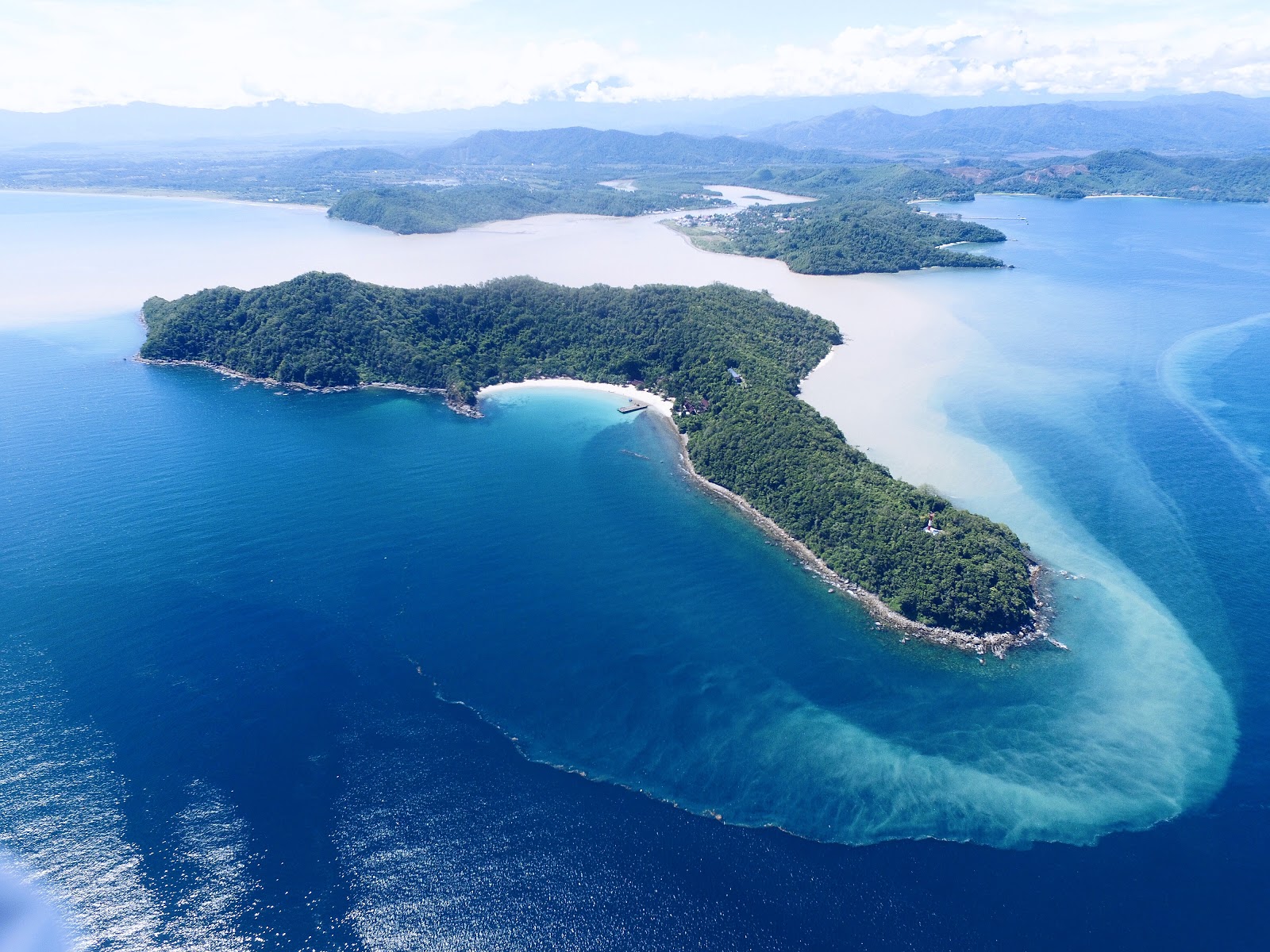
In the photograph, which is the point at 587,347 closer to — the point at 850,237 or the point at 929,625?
the point at 929,625

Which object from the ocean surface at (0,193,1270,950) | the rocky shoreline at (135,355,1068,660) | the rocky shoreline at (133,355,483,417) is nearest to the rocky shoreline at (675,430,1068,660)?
the rocky shoreline at (135,355,1068,660)

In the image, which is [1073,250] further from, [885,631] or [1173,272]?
[885,631]

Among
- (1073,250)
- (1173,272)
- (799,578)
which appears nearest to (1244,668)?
(799,578)

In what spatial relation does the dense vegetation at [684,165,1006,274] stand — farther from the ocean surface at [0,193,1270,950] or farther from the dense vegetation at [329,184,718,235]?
the ocean surface at [0,193,1270,950]

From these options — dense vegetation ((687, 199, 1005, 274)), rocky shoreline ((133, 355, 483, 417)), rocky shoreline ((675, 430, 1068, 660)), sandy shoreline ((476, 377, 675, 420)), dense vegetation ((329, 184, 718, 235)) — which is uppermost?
dense vegetation ((329, 184, 718, 235))

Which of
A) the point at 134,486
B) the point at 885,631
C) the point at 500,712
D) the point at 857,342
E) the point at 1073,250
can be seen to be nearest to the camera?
the point at 500,712

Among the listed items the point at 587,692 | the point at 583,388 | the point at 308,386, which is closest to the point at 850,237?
the point at 583,388

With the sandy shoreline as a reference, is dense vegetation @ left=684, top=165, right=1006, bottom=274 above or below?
above
